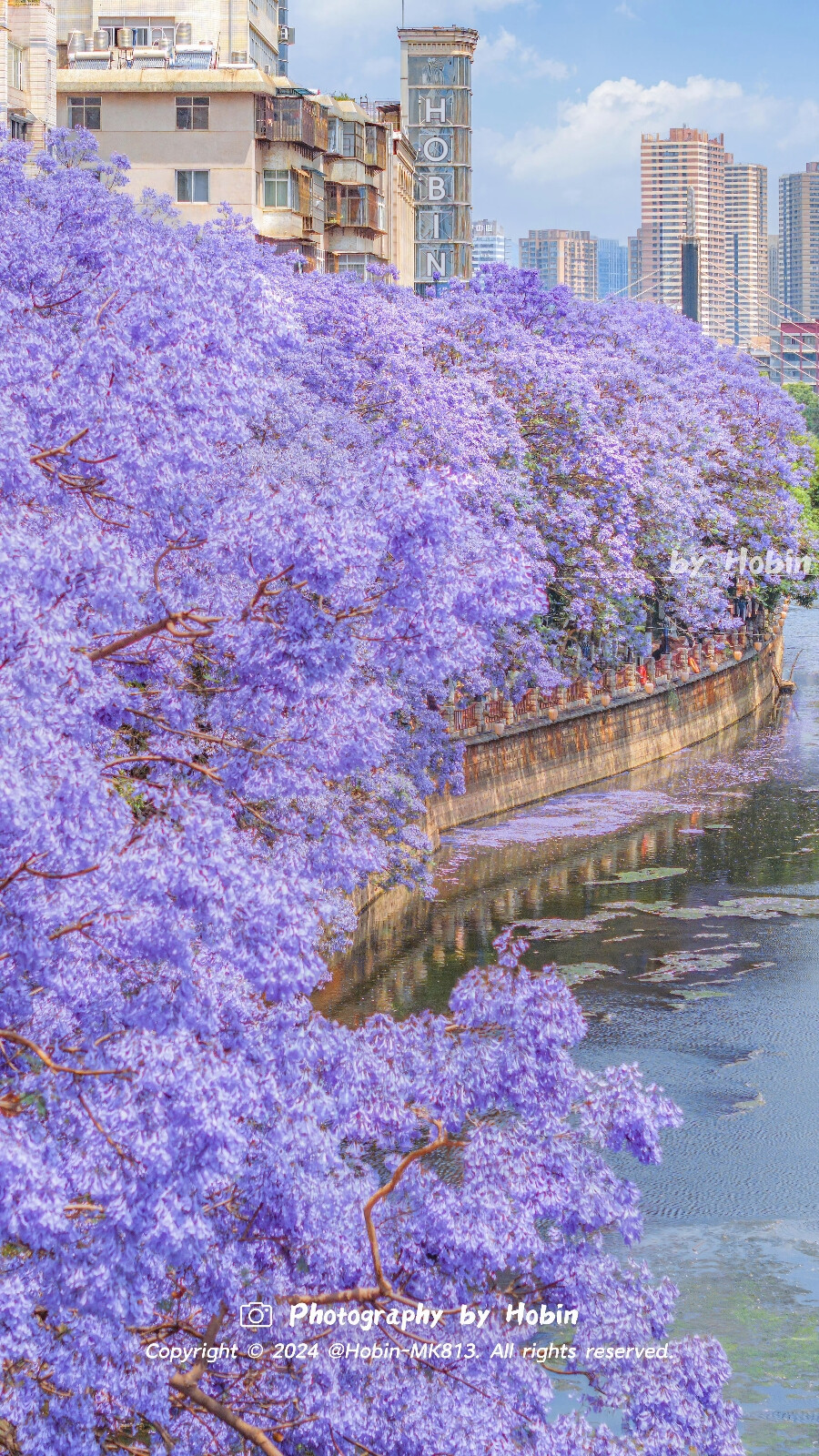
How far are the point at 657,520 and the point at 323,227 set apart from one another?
25.4 meters

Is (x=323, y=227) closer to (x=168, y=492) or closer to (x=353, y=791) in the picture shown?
(x=353, y=791)

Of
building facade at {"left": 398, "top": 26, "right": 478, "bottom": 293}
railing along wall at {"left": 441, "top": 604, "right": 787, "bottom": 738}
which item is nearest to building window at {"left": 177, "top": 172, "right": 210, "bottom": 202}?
railing along wall at {"left": 441, "top": 604, "right": 787, "bottom": 738}

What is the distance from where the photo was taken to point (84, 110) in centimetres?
6331

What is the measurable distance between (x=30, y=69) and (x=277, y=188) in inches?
678

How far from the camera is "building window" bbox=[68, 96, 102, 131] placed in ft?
207

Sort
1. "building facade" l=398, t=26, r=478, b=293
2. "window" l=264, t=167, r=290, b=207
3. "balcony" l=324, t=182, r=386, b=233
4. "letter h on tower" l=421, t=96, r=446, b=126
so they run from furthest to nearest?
1. "letter h on tower" l=421, t=96, r=446, b=126
2. "building facade" l=398, t=26, r=478, b=293
3. "balcony" l=324, t=182, r=386, b=233
4. "window" l=264, t=167, r=290, b=207

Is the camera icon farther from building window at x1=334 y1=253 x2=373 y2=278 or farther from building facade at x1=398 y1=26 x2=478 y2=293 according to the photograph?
building facade at x1=398 y1=26 x2=478 y2=293

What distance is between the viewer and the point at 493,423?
1684 inches

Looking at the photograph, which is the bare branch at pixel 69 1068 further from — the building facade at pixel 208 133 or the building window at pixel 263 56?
the building window at pixel 263 56

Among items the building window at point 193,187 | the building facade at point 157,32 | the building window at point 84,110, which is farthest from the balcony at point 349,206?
the building window at point 84,110

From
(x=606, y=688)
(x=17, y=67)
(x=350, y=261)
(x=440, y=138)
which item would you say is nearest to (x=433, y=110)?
(x=440, y=138)

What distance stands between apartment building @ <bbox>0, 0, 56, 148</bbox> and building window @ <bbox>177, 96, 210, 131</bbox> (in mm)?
13184

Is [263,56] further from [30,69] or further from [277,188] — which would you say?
[30,69]

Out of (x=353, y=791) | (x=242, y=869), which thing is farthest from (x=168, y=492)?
(x=353, y=791)
